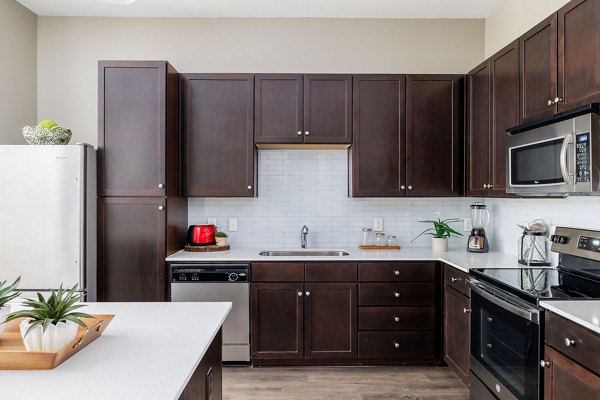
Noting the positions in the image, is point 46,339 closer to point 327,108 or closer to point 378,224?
point 327,108

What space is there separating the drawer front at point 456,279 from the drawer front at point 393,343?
469 millimetres

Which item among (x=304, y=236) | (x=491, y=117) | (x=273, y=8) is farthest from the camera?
(x=304, y=236)

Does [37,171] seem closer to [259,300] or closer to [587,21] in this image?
[259,300]

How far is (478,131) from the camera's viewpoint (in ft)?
10.7

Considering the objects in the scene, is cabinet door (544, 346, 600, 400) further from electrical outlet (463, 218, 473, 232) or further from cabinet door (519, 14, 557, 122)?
electrical outlet (463, 218, 473, 232)

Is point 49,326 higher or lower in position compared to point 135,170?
lower

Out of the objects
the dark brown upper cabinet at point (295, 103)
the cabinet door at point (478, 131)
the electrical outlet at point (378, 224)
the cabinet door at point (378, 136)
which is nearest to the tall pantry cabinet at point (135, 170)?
the dark brown upper cabinet at point (295, 103)

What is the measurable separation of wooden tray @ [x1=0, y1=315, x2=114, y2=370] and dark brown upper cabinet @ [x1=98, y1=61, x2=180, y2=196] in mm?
1884

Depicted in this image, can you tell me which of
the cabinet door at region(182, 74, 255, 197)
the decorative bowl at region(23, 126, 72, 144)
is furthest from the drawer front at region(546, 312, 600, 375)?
the decorative bowl at region(23, 126, 72, 144)

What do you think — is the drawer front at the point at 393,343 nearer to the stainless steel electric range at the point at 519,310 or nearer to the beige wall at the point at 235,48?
the stainless steel electric range at the point at 519,310

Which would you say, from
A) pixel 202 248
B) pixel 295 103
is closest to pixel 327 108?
pixel 295 103

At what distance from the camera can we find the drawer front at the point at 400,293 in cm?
327

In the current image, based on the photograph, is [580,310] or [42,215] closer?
[580,310]

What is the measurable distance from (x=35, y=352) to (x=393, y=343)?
2628 mm
